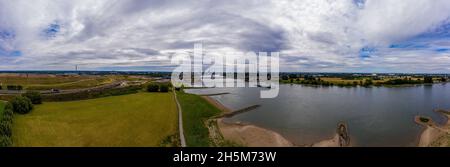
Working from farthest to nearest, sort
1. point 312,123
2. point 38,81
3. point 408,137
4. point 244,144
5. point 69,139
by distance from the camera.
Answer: point 38,81, point 312,123, point 408,137, point 244,144, point 69,139

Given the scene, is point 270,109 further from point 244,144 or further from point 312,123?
point 244,144

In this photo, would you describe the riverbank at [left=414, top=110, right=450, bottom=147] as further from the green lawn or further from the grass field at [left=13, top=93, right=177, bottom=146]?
the grass field at [left=13, top=93, right=177, bottom=146]

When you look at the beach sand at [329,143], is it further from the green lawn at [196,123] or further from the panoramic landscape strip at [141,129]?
the green lawn at [196,123]

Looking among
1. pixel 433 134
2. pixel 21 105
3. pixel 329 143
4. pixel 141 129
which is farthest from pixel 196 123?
pixel 433 134

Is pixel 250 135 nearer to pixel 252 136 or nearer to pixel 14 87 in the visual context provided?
pixel 252 136

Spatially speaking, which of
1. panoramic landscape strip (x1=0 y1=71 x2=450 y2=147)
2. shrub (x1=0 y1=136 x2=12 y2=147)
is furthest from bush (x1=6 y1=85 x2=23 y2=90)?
shrub (x1=0 y1=136 x2=12 y2=147)

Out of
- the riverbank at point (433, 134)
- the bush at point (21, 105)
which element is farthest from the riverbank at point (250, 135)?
the bush at point (21, 105)

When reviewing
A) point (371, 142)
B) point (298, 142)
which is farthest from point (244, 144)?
point (371, 142)
